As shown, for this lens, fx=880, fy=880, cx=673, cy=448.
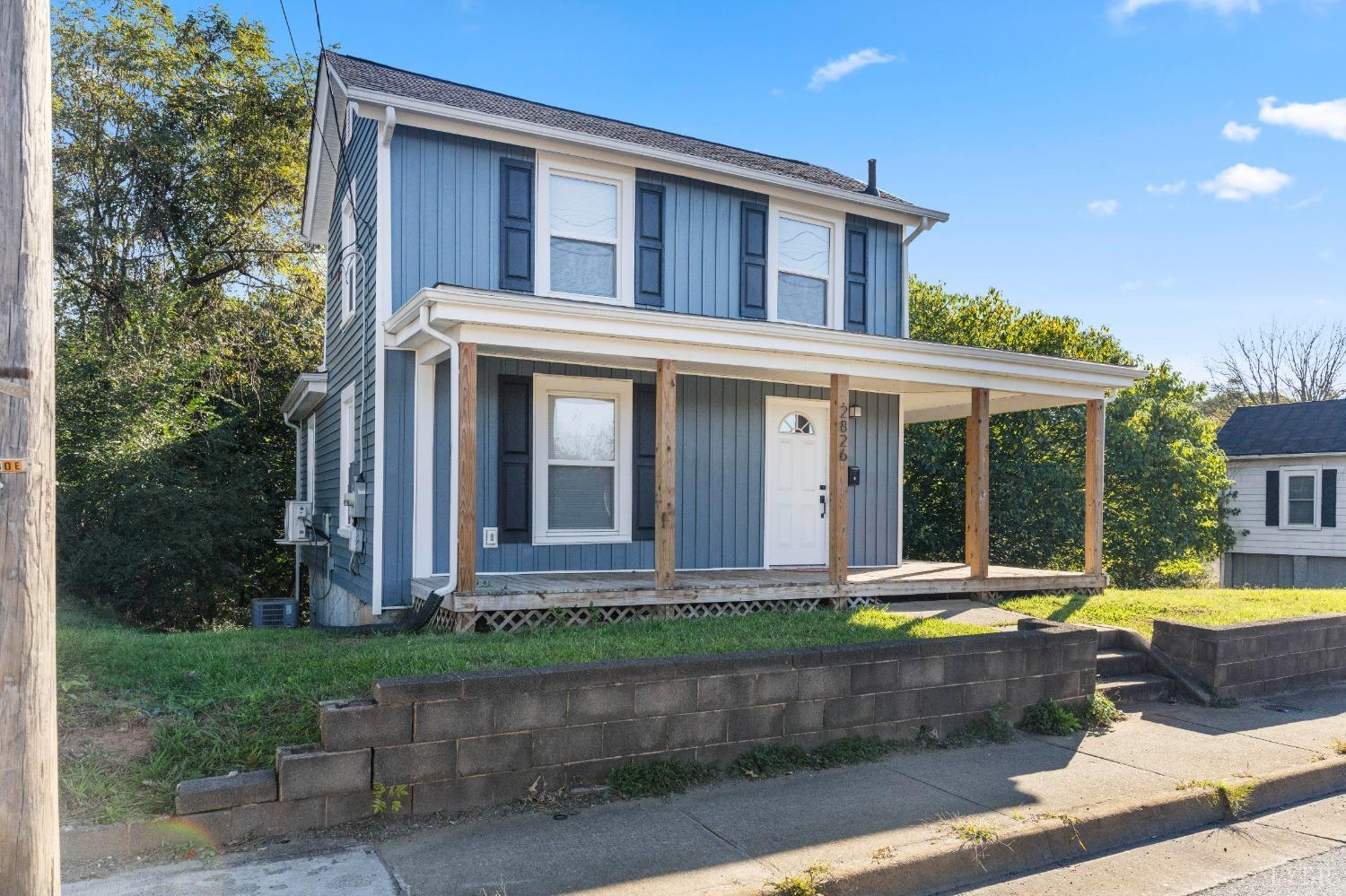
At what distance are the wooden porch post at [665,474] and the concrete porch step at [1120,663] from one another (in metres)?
3.91

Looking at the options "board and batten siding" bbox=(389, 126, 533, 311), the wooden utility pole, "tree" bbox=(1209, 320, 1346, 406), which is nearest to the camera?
the wooden utility pole

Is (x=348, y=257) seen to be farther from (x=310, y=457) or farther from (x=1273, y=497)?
(x=1273, y=497)

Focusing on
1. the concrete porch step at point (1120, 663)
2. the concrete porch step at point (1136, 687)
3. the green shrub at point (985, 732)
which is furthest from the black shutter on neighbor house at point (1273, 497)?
the green shrub at point (985, 732)

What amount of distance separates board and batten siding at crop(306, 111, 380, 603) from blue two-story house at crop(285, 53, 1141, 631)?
7 centimetres

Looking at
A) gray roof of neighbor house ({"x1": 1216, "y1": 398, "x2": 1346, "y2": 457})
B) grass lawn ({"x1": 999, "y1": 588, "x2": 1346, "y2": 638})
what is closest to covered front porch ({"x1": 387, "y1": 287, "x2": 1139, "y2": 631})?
grass lawn ({"x1": 999, "y1": 588, "x2": 1346, "y2": 638})

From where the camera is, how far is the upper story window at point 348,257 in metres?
10.4

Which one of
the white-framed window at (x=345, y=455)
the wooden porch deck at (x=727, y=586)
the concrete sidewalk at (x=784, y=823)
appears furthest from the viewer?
the white-framed window at (x=345, y=455)

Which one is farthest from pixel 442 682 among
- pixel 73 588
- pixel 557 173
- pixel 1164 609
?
pixel 73 588

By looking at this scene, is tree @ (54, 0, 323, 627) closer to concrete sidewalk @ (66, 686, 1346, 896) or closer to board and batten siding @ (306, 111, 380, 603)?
board and batten siding @ (306, 111, 380, 603)

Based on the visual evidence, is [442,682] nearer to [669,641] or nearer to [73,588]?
[669,641]

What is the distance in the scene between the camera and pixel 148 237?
16.8m

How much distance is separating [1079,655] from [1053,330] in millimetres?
11925

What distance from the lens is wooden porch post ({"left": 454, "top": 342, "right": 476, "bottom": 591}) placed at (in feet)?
23.8

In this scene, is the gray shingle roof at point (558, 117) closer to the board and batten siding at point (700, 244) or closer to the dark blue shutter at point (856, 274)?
the board and batten siding at point (700, 244)
